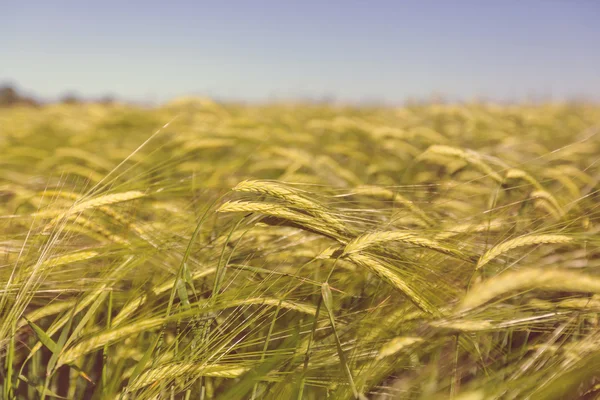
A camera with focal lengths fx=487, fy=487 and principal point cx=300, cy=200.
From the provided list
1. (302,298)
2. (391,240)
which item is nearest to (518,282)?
(391,240)

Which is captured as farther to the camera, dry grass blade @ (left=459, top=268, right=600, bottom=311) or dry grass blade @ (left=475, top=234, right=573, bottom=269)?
dry grass blade @ (left=475, top=234, right=573, bottom=269)

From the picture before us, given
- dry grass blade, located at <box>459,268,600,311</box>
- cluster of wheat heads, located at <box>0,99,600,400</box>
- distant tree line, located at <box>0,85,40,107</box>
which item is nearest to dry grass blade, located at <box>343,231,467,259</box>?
cluster of wheat heads, located at <box>0,99,600,400</box>

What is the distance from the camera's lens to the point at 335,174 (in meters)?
1.66

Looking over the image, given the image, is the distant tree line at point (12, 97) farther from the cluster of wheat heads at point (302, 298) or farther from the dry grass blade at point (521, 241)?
Result: the dry grass blade at point (521, 241)

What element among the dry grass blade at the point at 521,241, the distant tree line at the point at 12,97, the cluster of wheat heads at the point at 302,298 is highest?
the distant tree line at the point at 12,97

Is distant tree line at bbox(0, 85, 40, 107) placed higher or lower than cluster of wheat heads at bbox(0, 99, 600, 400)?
higher

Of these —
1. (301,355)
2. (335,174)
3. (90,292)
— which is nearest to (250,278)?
(301,355)

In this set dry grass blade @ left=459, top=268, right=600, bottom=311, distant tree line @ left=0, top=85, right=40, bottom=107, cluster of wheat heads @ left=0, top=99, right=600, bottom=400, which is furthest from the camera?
distant tree line @ left=0, top=85, right=40, bottom=107

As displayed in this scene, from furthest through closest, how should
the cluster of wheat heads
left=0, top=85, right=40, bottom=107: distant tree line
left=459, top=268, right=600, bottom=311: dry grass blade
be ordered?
left=0, top=85, right=40, bottom=107: distant tree line
the cluster of wheat heads
left=459, top=268, right=600, bottom=311: dry grass blade

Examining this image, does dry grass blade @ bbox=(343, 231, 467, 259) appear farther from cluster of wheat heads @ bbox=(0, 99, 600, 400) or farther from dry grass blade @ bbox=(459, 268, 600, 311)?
dry grass blade @ bbox=(459, 268, 600, 311)

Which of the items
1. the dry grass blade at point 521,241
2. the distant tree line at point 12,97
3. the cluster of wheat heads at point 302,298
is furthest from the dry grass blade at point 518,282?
the distant tree line at point 12,97

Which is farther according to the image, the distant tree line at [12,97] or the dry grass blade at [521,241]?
the distant tree line at [12,97]

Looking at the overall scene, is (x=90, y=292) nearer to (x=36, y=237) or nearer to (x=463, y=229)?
(x=36, y=237)

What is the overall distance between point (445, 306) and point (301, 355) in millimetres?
257
